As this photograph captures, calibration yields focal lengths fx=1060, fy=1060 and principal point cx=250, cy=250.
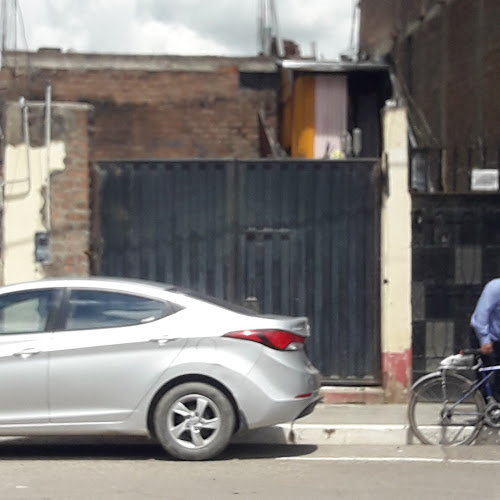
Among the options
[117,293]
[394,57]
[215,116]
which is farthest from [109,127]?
[117,293]

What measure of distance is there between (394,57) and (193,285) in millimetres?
10739

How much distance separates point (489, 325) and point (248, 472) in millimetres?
2816

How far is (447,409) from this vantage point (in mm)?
9414

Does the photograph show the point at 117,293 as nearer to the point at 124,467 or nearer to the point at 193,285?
the point at 124,467

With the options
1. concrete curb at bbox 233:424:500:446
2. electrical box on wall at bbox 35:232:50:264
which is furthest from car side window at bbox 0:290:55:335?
electrical box on wall at bbox 35:232:50:264

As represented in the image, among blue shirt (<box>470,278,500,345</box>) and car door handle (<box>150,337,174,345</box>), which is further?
blue shirt (<box>470,278,500,345</box>)

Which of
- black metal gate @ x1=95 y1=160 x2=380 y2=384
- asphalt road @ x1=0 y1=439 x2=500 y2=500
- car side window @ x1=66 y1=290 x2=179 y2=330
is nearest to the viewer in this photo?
asphalt road @ x1=0 y1=439 x2=500 y2=500

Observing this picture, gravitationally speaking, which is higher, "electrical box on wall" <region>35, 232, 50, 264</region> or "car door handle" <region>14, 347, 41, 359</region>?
"electrical box on wall" <region>35, 232, 50, 264</region>

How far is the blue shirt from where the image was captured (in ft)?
31.3

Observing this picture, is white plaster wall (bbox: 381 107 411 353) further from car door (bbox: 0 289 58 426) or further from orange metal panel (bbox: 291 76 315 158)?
orange metal panel (bbox: 291 76 315 158)

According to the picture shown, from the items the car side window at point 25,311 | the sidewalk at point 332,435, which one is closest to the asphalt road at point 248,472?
the sidewalk at point 332,435

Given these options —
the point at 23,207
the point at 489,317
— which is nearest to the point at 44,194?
the point at 23,207

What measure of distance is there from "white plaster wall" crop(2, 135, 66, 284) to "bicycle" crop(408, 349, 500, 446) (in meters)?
4.86

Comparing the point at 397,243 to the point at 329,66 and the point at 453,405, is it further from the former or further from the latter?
the point at 329,66
